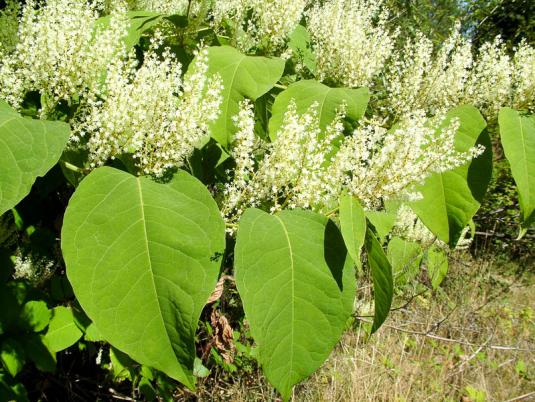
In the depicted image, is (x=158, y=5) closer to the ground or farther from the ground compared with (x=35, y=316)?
farther from the ground

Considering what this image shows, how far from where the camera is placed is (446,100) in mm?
1669

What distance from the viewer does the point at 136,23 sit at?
1.51 metres

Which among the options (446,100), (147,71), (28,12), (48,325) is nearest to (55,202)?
(48,325)

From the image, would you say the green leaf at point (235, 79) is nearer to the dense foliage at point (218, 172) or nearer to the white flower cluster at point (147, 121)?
the dense foliage at point (218, 172)

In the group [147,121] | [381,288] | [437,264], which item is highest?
[147,121]

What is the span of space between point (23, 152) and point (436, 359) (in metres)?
4.69

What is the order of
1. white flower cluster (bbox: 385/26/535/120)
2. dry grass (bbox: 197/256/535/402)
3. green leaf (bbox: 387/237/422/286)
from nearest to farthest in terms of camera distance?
white flower cluster (bbox: 385/26/535/120) < green leaf (bbox: 387/237/422/286) < dry grass (bbox: 197/256/535/402)

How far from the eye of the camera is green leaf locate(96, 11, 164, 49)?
143 centimetres

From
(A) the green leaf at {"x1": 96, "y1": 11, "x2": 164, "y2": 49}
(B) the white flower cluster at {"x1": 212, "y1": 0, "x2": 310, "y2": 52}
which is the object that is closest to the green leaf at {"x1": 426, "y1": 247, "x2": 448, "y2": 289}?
(B) the white flower cluster at {"x1": 212, "y1": 0, "x2": 310, "y2": 52}

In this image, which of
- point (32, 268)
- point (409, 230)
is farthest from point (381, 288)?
point (409, 230)

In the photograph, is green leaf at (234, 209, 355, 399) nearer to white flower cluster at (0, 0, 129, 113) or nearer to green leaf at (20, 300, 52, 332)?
white flower cluster at (0, 0, 129, 113)

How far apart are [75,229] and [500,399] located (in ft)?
15.2

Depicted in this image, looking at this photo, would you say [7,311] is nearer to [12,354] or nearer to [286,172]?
[12,354]

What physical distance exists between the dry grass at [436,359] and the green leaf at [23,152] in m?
2.23
